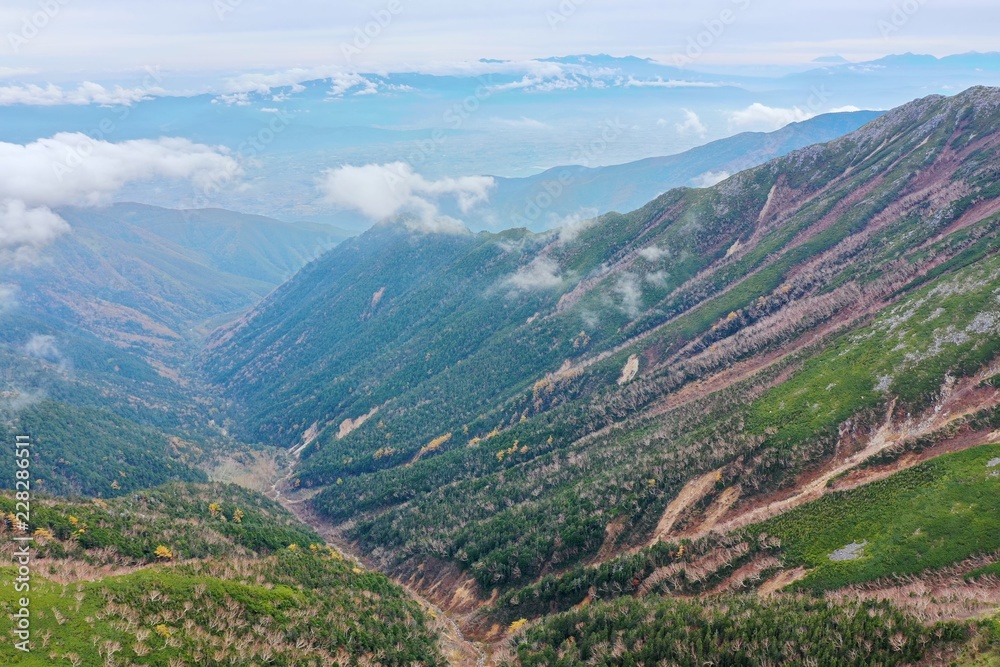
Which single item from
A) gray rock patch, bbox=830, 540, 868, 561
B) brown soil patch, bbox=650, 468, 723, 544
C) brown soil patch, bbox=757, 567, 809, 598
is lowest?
brown soil patch, bbox=650, 468, 723, 544

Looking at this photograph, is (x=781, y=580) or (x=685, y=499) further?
(x=685, y=499)

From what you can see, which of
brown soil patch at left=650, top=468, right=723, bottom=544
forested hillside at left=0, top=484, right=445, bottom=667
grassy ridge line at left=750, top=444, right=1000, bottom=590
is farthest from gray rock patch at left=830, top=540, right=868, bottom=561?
forested hillside at left=0, top=484, right=445, bottom=667

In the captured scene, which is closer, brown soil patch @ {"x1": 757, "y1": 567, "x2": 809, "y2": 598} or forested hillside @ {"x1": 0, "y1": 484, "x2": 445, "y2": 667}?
forested hillside @ {"x1": 0, "y1": 484, "x2": 445, "y2": 667}

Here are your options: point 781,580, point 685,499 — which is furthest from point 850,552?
point 685,499

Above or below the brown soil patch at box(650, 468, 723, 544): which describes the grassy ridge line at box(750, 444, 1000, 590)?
above

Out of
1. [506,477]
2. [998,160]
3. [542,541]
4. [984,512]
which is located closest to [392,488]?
[506,477]

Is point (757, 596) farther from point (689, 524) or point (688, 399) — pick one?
point (688, 399)

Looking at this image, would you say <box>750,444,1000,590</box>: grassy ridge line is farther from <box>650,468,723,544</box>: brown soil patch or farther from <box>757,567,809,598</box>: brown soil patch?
<box>650,468,723,544</box>: brown soil patch

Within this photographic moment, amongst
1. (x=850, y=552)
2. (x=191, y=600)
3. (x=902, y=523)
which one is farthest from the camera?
(x=850, y=552)

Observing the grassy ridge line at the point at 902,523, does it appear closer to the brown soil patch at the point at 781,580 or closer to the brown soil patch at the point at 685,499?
the brown soil patch at the point at 781,580

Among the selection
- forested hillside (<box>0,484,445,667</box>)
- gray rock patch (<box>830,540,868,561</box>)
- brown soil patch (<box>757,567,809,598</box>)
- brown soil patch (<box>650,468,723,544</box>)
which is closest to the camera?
forested hillside (<box>0,484,445,667</box>)

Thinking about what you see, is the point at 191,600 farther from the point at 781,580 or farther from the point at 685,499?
the point at 685,499
